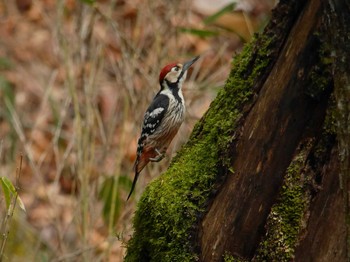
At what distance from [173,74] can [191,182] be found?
1951 mm

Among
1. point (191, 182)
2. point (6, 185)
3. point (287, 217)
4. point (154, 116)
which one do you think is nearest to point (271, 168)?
point (287, 217)

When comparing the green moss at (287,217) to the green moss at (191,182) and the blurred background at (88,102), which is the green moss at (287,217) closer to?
the green moss at (191,182)

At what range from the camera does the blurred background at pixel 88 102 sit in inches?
220

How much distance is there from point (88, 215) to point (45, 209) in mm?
2965

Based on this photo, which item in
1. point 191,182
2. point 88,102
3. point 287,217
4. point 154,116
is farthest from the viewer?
point 88,102

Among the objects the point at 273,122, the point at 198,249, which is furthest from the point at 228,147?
the point at 198,249

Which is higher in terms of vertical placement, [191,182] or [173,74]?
[173,74]

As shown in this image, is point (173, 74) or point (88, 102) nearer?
point (173, 74)

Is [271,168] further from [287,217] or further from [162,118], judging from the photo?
[162,118]

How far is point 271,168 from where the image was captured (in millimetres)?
3219

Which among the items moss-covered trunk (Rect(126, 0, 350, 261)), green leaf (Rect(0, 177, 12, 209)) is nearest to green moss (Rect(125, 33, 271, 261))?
moss-covered trunk (Rect(126, 0, 350, 261))

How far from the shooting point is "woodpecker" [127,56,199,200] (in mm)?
5254

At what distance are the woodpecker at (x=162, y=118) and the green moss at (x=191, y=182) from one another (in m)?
1.54

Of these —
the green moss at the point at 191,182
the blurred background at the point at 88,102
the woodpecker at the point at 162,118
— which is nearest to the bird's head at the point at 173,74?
the woodpecker at the point at 162,118
